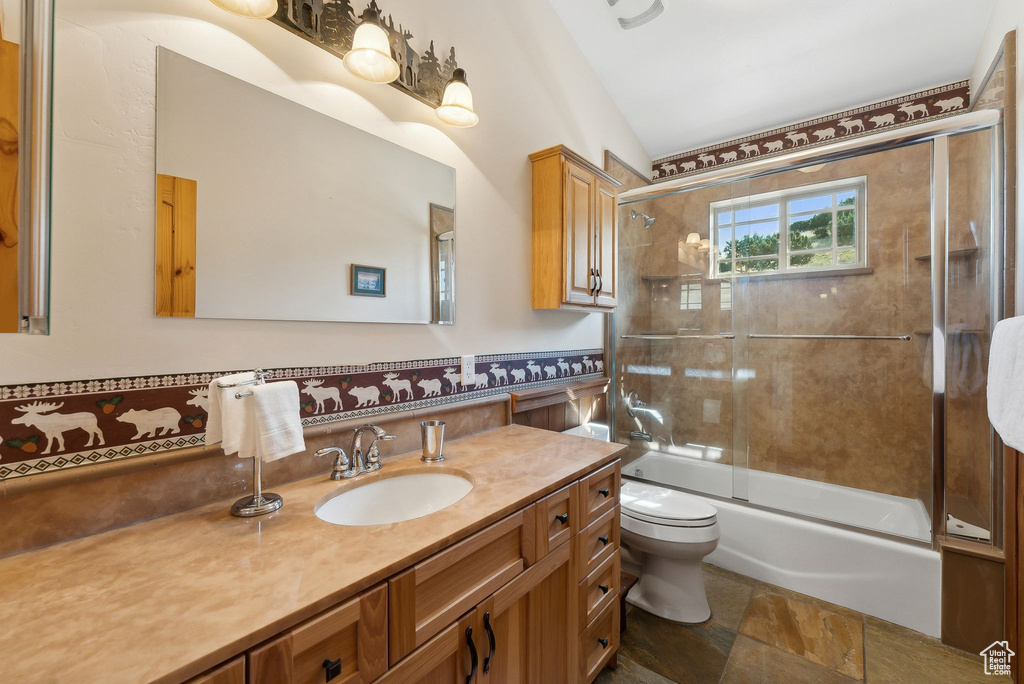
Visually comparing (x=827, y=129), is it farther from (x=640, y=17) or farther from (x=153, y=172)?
(x=153, y=172)

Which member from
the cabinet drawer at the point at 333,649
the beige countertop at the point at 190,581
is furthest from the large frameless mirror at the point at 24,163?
the cabinet drawer at the point at 333,649

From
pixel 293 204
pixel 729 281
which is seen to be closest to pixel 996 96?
pixel 729 281

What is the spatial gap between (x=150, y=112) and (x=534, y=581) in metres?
1.53

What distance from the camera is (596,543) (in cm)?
143

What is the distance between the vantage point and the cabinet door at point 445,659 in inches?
30.6

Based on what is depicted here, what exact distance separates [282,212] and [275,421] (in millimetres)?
632

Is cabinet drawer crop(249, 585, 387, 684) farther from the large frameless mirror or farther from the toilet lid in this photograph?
the toilet lid

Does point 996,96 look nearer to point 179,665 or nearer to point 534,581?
point 534,581

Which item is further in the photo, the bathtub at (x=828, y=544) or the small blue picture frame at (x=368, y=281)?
the bathtub at (x=828, y=544)

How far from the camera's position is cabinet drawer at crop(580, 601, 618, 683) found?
1.35 m

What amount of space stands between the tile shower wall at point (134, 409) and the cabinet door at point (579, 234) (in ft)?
3.21

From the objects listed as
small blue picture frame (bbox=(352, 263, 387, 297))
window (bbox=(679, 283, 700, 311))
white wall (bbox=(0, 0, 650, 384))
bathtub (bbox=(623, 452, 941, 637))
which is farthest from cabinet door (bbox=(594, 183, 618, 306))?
bathtub (bbox=(623, 452, 941, 637))

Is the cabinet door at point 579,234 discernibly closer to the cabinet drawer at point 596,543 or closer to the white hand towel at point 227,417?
the cabinet drawer at point 596,543

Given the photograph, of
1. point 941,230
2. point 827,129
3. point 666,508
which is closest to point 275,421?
point 666,508
